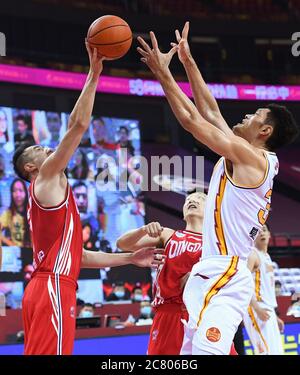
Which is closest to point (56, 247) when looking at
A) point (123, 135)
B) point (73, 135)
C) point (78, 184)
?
point (73, 135)

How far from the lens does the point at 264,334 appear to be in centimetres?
716

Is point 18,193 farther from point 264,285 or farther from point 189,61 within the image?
point 189,61

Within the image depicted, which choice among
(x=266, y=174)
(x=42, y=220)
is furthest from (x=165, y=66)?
(x=42, y=220)

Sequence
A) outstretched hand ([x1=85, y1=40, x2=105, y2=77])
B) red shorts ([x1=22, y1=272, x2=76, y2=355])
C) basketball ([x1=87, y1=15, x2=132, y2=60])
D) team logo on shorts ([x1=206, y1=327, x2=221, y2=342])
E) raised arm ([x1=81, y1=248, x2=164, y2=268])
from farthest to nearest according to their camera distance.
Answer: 1. raised arm ([x1=81, y1=248, x2=164, y2=268])
2. basketball ([x1=87, y1=15, x2=132, y2=60])
3. outstretched hand ([x1=85, y1=40, x2=105, y2=77])
4. red shorts ([x1=22, y1=272, x2=76, y2=355])
5. team logo on shorts ([x1=206, y1=327, x2=221, y2=342])

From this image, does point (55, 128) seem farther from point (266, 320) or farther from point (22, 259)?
point (266, 320)

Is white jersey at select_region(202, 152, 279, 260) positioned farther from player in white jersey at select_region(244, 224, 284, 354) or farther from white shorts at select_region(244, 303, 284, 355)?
white shorts at select_region(244, 303, 284, 355)

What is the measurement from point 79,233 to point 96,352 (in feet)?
12.1

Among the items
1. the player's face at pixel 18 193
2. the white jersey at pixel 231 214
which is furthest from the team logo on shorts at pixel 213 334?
the player's face at pixel 18 193

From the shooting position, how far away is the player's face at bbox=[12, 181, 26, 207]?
14.2 meters

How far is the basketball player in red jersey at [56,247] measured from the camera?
3920 millimetres

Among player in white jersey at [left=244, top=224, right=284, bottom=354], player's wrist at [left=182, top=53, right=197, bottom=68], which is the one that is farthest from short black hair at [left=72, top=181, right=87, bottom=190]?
player's wrist at [left=182, top=53, right=197, bottom=68]

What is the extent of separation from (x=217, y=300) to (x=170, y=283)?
1.19 m

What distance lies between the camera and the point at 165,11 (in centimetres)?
2056

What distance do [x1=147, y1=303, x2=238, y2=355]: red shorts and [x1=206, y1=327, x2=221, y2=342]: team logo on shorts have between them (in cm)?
119
